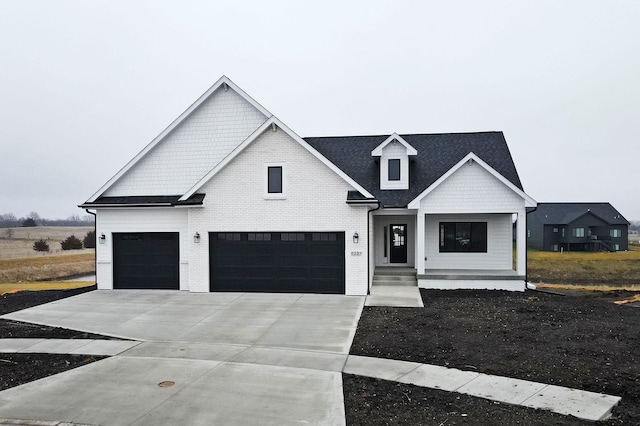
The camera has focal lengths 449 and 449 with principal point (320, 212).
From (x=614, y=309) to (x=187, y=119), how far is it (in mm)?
16554

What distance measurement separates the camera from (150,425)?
593 centimetres

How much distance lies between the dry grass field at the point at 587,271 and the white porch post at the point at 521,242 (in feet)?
37.4

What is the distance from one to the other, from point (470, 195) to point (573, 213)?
43.9 metres

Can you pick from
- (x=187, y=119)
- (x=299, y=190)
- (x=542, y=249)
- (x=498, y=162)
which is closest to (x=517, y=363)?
(x=299, y=190)

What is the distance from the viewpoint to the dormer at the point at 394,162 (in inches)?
748

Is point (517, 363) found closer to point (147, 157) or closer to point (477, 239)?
point (477, 239)

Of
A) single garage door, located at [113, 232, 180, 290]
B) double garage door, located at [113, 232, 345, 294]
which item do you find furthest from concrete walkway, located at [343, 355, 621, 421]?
single garage door, located at [113, 232, 180, 290]

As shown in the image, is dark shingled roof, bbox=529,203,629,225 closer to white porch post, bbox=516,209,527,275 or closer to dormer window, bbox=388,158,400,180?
white porch post, bbox=516,209,527,275

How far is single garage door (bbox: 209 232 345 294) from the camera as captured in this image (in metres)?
16.2

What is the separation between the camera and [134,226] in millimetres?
17578

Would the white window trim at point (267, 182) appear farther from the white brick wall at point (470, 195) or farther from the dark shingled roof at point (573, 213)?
the dark shingled roof at point (573, 213)

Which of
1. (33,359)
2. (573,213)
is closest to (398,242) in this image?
(33,359)

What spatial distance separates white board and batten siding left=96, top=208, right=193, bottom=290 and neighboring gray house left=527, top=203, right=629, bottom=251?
49.4 meters

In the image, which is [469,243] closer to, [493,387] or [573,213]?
[493,387]
